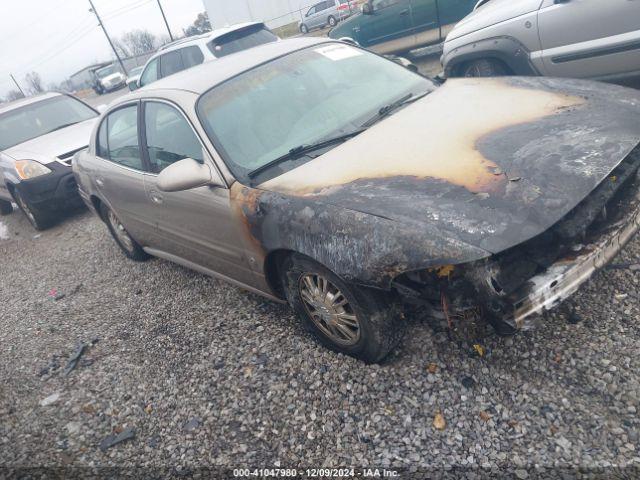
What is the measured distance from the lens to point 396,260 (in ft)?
6.66

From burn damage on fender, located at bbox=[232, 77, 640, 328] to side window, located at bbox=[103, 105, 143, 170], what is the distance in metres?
1.38

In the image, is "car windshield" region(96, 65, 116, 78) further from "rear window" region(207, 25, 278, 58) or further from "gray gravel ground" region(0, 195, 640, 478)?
"gray gravel ground" region(0, 195, 640, 478)

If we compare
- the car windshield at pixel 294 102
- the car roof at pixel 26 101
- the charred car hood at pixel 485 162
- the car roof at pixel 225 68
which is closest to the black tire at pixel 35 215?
the car roof at pixel 26 101

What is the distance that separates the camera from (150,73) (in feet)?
31.4

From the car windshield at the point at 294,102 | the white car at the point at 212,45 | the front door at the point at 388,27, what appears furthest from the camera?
the front door at the point at 388,27

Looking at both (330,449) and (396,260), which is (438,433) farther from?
(396,260)

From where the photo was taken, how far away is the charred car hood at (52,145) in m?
6.61

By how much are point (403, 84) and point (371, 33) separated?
23.3 ft

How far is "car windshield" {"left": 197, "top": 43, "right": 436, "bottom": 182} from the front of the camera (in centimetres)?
→ 289

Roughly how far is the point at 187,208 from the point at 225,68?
109cm

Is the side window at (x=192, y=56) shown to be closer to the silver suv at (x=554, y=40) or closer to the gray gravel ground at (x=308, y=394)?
the silver suv at (x=554, y=40)

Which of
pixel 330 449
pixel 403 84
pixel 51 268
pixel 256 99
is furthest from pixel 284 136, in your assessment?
pixel 51 268

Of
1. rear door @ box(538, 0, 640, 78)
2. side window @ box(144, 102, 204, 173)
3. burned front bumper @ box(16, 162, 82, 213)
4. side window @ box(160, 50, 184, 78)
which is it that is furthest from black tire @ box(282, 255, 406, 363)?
side window @ box(160, 50, 184, 78)

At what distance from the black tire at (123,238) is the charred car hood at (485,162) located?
8.56 ft
